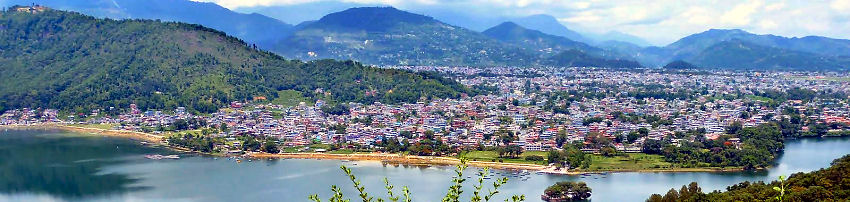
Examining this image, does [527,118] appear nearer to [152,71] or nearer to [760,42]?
[152,71]

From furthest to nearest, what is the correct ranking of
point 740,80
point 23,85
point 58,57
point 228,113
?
point 740,80
point 58,57
point 23,85
point 228,113

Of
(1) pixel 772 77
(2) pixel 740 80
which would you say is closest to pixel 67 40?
(2) pixel 740 80

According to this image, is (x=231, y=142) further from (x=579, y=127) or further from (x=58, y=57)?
(x=58, y=57)

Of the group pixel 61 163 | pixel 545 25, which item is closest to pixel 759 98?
pixel 61 163

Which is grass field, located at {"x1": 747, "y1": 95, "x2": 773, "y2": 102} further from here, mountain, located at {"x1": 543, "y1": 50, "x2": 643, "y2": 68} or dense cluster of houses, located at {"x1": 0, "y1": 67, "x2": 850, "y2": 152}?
mountain, located at {"x1": 543, "y1": 50, "x2": 643, "y2": 68}

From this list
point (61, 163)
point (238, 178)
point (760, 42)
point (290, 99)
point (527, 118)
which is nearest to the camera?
point (238, 178)

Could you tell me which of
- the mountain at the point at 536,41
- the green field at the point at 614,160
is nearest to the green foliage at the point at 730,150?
the green field at the point at 614,160

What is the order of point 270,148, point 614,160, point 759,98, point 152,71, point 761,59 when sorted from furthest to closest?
point 761,59
point 759,98
point 152,71
point 270,148
point 614,160
